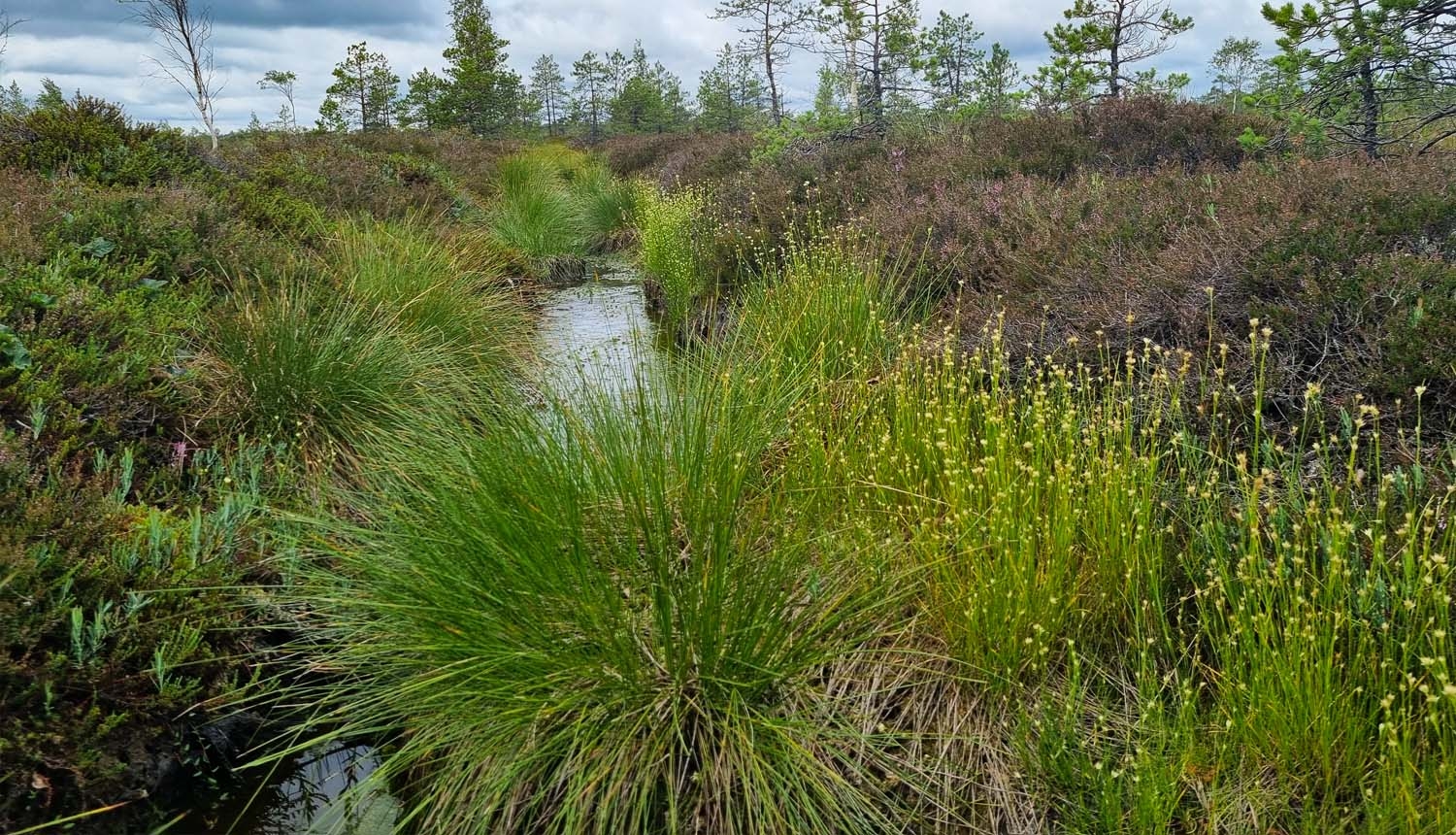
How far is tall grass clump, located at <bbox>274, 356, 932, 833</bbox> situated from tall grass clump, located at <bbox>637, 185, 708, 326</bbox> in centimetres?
516

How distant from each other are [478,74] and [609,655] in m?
39.0

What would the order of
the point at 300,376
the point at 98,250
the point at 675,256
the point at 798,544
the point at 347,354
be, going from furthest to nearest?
the point at 675,256, the point at 98,250, the point at 347,354, the point at 300,376, the point at 798,544

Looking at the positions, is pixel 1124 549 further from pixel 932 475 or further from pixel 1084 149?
pixel 1084 149

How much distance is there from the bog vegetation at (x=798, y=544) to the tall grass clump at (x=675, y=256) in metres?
3.10

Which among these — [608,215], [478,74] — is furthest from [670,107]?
[608,215]

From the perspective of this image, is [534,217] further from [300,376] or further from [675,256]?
[300,376]

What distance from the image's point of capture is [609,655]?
8.25 ft

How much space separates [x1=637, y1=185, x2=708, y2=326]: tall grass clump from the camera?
894cm

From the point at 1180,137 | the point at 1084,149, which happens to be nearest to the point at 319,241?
the point at 1084,149

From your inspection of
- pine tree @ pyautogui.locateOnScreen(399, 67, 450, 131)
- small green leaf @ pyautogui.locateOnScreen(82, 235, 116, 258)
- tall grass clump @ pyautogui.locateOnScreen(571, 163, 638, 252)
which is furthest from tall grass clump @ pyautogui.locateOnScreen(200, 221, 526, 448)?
pine tree @ pyautogui.locateOnScreen(399, 67, 450, 131)

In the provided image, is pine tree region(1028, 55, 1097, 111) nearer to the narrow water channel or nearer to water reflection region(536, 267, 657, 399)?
water reflection region(536, 267, 657, 399)

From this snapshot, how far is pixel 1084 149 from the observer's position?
9.05 m

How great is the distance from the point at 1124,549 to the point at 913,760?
39.3 inches

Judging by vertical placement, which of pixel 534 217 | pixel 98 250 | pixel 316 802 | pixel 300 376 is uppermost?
pixel 534 217
